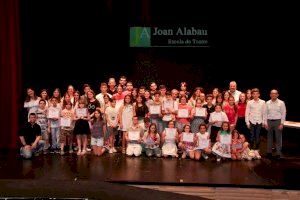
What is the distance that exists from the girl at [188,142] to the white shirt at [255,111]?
140cm

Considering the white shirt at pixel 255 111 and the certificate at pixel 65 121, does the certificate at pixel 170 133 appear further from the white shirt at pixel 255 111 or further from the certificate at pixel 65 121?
the certificate at pixel 65 121

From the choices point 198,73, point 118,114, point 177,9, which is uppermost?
point 177,9

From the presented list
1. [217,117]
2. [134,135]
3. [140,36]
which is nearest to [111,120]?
[134,135]

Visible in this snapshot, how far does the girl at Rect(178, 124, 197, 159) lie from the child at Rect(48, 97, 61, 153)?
10.1 ft

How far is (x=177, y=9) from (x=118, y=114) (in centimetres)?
525

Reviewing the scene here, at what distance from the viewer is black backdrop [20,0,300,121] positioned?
48.8 feet

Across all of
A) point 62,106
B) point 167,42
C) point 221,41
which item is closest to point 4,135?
point 62,106

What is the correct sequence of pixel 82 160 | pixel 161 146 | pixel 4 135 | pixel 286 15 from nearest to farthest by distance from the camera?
pixel 82 160 < pixel 161 146 < pixel 4 135 < pixel 286 15

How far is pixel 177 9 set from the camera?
602 inches

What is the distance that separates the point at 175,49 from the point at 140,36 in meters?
1.26

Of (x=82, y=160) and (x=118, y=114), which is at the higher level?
(x=118, y=114)

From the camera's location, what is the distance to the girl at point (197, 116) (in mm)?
11281

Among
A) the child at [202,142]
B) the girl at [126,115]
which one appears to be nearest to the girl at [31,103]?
the girl at [126,115]

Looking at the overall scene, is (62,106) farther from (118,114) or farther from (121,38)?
(121,38)
